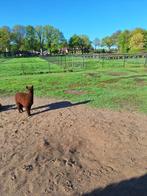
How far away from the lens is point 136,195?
4.44 meters

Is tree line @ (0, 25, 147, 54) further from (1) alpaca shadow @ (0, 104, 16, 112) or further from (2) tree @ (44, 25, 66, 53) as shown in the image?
(1) alpaca shadow @ (0, 104, 16, 112)

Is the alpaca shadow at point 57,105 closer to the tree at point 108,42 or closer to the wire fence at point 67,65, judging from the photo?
the wire fence at point 67,65

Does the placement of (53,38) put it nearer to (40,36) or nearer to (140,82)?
(40,36)

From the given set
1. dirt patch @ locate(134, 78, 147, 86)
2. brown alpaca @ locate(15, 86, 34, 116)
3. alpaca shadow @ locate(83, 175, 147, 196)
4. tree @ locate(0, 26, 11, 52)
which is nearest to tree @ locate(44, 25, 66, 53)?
tree @ locate(0, 26, 11, 52)

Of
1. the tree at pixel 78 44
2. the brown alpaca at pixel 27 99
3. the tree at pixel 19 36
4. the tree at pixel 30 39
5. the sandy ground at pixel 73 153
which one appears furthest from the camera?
the tree at pixel 78 44

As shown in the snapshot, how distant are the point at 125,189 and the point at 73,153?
1671mm

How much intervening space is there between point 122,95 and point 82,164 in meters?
6.88

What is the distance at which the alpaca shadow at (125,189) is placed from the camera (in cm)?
448

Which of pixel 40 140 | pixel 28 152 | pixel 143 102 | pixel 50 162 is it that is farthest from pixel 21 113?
pixel 143 102

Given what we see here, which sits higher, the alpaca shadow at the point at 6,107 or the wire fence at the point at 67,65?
the alpaca shadow at the point at 6,107

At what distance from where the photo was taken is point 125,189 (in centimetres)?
461

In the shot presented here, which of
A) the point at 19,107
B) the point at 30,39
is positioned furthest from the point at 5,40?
the point at 19,107

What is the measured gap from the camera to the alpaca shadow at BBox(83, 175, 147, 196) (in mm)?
4484

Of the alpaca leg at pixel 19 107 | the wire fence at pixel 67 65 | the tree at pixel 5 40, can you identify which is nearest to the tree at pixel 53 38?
the tree at pixel 5 40
